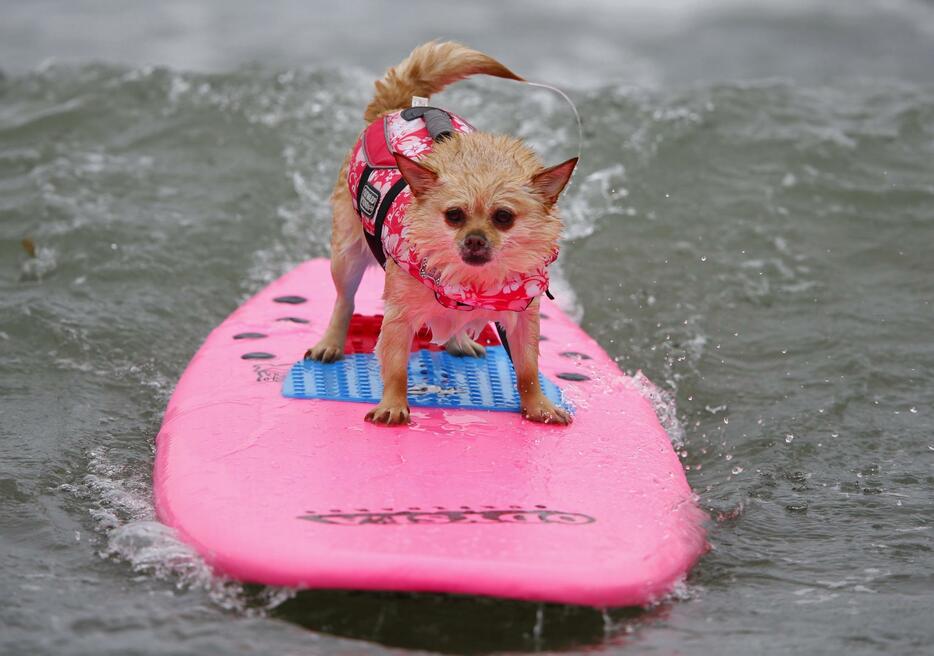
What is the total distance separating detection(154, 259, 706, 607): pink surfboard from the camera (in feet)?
11.7

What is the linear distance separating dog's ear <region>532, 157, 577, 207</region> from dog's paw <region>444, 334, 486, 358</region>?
1192 millimetres

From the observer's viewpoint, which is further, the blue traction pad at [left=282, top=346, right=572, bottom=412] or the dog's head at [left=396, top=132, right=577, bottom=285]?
the blue traction pad at [left=282, top=346, right=572, bottom=412]

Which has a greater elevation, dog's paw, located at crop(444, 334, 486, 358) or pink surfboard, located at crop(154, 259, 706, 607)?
dog's paw, located at crop(444, 334, 486, 358)

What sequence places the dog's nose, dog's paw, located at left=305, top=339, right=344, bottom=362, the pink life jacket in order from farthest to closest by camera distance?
1. dog's paw, located at left=305, top=339, right=344, bottom=362
2. the pink life jacket
3. the dog's nose

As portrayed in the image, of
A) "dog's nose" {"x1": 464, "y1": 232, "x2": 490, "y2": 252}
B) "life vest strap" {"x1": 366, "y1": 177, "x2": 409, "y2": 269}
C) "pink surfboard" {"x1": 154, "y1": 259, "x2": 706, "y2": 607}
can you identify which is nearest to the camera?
"pink surfboard" {"x1": 154, "y1": 259, "x2": 706, "y2": 607}

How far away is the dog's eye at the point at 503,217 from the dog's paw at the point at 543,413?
875 mm

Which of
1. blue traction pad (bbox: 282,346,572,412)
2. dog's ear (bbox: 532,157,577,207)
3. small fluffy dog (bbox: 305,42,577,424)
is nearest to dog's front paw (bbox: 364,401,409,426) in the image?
small fluffy dog (bbox: 305,42,577,424)

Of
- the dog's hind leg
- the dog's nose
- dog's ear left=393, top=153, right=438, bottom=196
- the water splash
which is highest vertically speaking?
dog's ear left=393, top=153, right=438, bottom=196

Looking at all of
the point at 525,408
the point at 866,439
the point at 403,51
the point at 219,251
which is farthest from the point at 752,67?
the point at 525,408

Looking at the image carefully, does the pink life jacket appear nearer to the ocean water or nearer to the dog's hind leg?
the dog's hind leg

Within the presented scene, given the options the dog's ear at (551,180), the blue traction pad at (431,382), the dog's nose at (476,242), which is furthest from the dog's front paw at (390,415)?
the dog's ear at (551,180)

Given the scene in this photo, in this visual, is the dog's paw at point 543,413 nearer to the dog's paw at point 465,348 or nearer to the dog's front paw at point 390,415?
the dog's front paw at point 390,415

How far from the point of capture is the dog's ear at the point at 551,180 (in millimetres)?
3945

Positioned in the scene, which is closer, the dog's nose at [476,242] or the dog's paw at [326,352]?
the dog's nose at [476,242]
